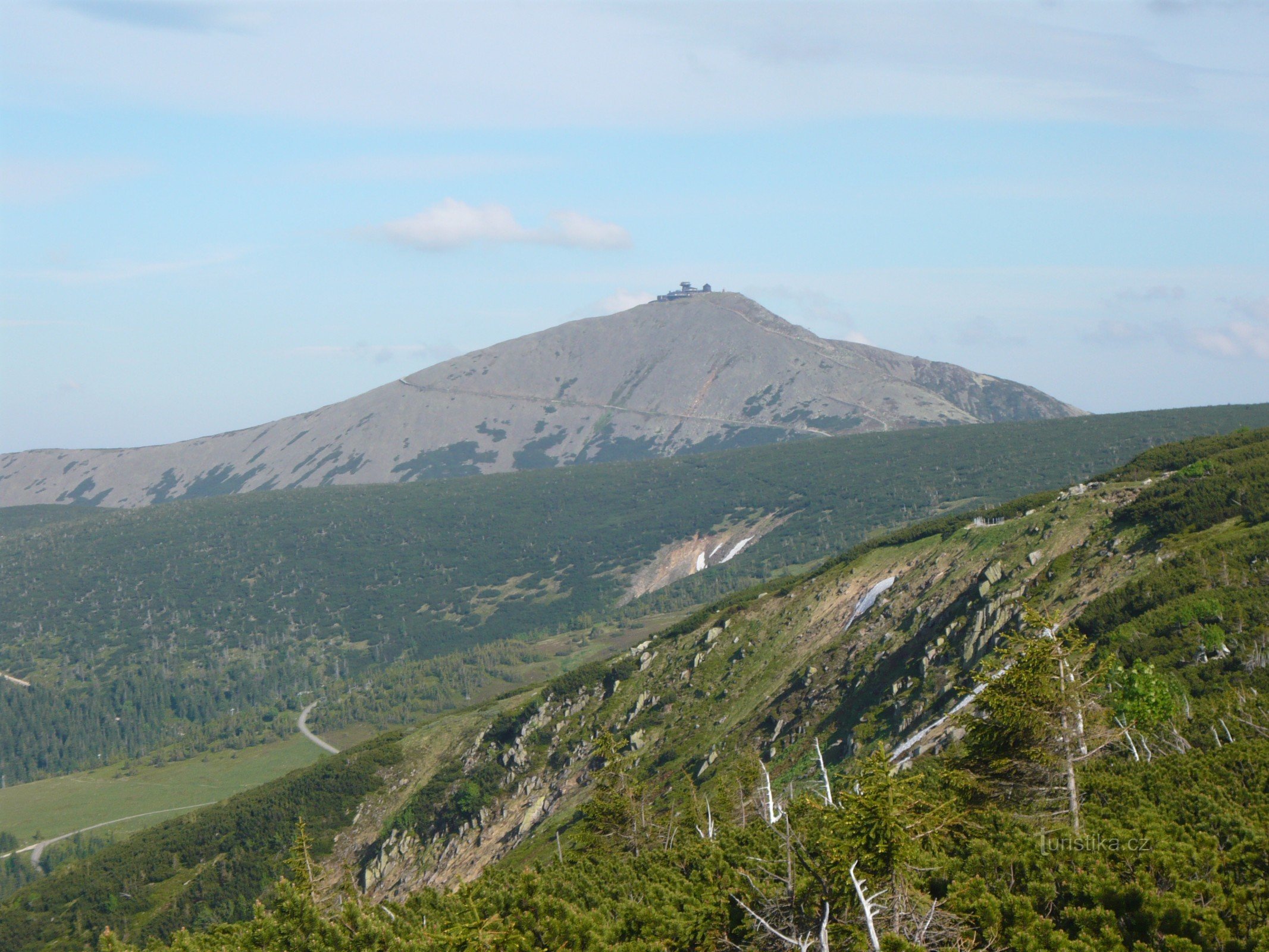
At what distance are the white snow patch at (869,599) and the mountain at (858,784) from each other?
366 mm

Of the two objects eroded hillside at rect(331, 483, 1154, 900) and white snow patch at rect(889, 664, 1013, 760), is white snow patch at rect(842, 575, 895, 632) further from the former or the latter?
white snow patch at rect(889, 664, 1013, 760)

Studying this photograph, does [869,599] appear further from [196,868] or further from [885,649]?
[196,868]

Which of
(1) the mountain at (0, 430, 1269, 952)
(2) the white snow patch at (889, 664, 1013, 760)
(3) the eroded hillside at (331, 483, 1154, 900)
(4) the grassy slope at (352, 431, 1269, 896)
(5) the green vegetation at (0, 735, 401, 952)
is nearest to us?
(1) the mountain at (0, 430, 1269, 952)

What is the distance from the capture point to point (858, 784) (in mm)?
34000

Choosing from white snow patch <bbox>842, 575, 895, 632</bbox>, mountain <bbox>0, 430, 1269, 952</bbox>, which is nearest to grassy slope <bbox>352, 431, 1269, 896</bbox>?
mountain <bbox>0, 430, 1269, 952</bbox>

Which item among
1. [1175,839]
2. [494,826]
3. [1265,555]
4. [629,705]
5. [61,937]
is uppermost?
[1265,555]

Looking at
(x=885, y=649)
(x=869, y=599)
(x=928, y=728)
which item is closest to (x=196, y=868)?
(x=869, y=599)

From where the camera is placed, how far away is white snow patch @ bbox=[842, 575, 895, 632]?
341 feet

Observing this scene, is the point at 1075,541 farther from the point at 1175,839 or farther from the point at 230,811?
the point at 230,811

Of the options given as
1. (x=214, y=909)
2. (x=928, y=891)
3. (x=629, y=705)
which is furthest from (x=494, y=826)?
(x=928, y=891)

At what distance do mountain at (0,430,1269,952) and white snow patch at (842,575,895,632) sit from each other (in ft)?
1.20

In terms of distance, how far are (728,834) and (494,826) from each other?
2841 inches

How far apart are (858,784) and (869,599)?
73.7 meters

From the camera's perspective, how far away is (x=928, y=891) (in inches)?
1298
